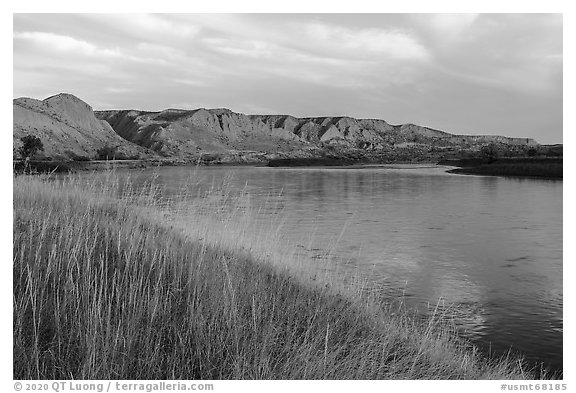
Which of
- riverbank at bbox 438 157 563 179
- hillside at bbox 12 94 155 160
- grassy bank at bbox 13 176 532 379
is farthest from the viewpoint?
hillside at bbox 12 94 155 160

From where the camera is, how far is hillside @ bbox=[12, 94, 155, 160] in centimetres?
9106

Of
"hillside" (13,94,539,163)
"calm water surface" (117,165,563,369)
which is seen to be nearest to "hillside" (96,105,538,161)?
"hillside" (13,94,539,163)

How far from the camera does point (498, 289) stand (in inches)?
440

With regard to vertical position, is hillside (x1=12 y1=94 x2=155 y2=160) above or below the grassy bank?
above

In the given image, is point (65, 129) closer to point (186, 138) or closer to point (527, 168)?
point (186, 138)

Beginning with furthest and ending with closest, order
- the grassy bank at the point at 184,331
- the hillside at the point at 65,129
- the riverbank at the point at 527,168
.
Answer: the hillside at the point at 65,129 → the riverbank at the point at 527,168 → the grassy bank at the point at 184,331

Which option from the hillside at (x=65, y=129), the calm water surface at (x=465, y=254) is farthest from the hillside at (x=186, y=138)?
the calm water surface at (x=465, y=254)

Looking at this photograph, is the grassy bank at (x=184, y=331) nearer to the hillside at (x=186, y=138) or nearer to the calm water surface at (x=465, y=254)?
the calm water surface at (x=465, y=254)

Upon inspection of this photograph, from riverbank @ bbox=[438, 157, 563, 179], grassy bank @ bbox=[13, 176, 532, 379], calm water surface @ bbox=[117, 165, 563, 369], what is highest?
riverbank @ bbox=[438, 157, 563, 179]

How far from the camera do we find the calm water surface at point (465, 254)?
9102 mm

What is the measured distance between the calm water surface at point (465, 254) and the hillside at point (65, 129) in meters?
68.8

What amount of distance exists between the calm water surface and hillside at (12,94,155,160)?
68780 mm

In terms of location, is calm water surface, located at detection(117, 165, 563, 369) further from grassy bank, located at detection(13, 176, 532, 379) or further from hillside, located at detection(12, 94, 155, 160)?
hillside, located at detection(12, 94, 155, 160)
